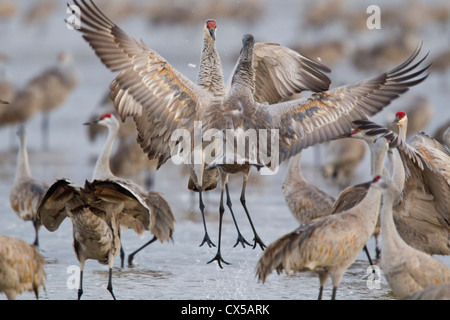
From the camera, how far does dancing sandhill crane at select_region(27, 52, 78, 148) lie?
1398 cm

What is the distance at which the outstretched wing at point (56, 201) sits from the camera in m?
5.29

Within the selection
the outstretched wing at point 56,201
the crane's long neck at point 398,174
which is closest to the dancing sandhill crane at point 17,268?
the outstretched wing at point 56,201

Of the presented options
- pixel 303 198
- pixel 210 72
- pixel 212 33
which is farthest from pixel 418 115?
pixel 210 72

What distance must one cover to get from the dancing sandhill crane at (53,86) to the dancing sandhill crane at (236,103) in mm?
7692

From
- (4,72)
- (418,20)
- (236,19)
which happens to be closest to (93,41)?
(4,72)

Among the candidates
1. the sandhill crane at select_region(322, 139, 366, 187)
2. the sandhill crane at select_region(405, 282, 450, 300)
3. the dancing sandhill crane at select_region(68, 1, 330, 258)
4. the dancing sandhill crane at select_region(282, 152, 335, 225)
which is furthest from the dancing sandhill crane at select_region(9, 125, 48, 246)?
the sandhill crane at select_region(322, 139, 366, 187)

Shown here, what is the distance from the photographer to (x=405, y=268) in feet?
16.6

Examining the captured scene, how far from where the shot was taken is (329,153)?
11070mm

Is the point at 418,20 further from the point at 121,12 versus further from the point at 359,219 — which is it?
the point at 359,219

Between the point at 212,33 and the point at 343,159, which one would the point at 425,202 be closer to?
the point at 212,33

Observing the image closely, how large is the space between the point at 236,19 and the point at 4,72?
932 cm

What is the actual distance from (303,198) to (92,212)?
2.37m

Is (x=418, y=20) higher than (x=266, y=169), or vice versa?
(x=418, y=20)

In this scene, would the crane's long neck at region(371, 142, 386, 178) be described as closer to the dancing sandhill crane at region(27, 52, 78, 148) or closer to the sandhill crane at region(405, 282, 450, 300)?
the sandhill crane at region(405, 282, 450, 300)
